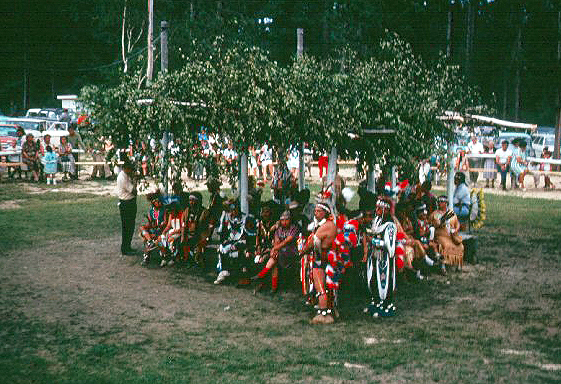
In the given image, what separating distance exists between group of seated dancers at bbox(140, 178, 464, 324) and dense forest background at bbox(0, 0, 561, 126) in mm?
16519

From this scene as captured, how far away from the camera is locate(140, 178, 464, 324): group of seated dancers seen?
32.8 ft

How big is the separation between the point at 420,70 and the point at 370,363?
732cm

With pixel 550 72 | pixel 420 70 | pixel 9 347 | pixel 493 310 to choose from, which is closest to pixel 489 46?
pixel 550 72

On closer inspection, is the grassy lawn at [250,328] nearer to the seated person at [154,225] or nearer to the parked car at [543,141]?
the seated person at [154,225]

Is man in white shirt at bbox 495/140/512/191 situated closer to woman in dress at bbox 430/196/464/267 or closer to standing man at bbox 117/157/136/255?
woman in dress at bbox 430/196/464/267

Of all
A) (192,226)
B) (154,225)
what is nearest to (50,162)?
(154,225)

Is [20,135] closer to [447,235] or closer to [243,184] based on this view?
[243,184]

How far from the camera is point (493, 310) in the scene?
34.5 ft

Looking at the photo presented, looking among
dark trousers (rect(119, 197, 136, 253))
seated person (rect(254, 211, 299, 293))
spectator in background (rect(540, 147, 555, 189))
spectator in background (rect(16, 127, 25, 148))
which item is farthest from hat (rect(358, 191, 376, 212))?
spectator in background (rect(16, 127, 25, 148))

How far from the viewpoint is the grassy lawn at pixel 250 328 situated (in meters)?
7.85

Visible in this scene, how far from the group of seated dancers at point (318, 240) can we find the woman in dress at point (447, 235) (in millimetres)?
17

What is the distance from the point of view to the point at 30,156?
27.2 metres

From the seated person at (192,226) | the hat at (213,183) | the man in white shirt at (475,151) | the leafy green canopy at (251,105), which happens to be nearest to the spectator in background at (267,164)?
the man in white shirt at (475,151)

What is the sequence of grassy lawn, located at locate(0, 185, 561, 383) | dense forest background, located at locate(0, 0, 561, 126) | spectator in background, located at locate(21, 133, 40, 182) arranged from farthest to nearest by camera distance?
Answer: dense forest background, located at locate(0, 0, 561, 126) → spectator in background, located at locate(21, 133, 40, 182) → grassy lawn, located at locate(0, 185, 561, 383)
